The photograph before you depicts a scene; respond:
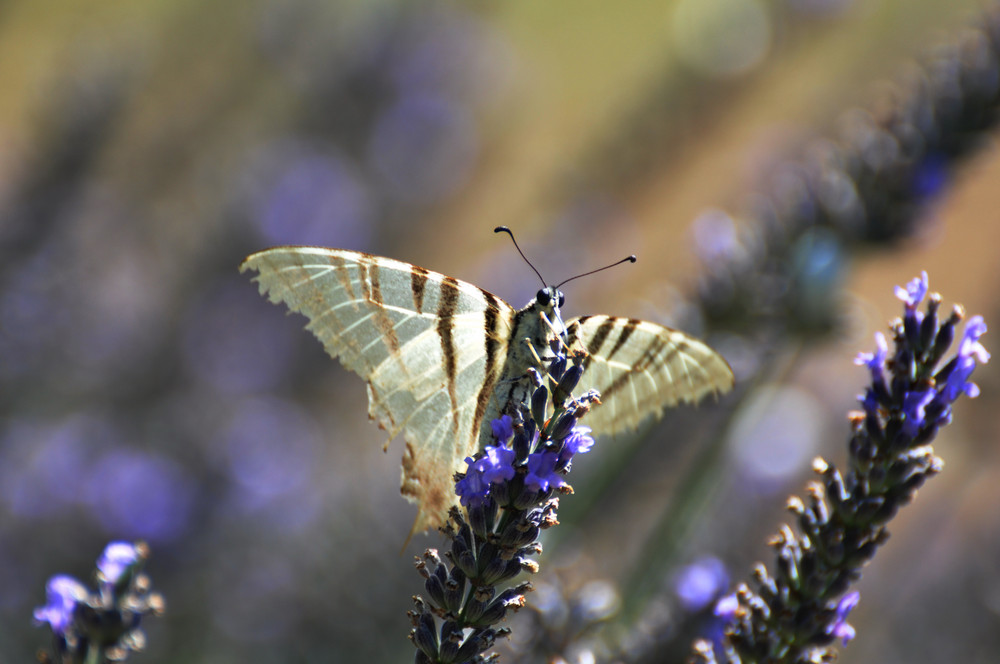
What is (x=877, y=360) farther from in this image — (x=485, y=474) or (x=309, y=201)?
(x=309, y=201)

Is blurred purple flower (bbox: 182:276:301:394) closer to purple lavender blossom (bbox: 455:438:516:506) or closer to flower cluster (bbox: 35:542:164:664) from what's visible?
flower cluster (bbox: 35:542:164:664)

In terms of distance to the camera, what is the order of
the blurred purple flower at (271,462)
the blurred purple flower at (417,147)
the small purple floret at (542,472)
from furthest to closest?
the blurred purple flower at (417,147), the blurred purple flower at (271,462), the small purple floret at (542,472)

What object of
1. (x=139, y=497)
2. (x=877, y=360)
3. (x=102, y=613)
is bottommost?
(x=102, y=613)

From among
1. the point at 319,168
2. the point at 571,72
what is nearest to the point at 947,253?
the point at 571,72

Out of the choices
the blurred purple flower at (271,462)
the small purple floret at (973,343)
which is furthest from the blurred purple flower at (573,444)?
the blurred purple flower at (271,462)

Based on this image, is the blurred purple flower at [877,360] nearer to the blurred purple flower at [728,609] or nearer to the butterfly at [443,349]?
the butterfly at [443,349]

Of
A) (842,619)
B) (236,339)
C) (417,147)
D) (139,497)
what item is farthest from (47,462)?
(417,147)

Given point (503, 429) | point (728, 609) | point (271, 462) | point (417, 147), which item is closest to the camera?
point (503, 429)
